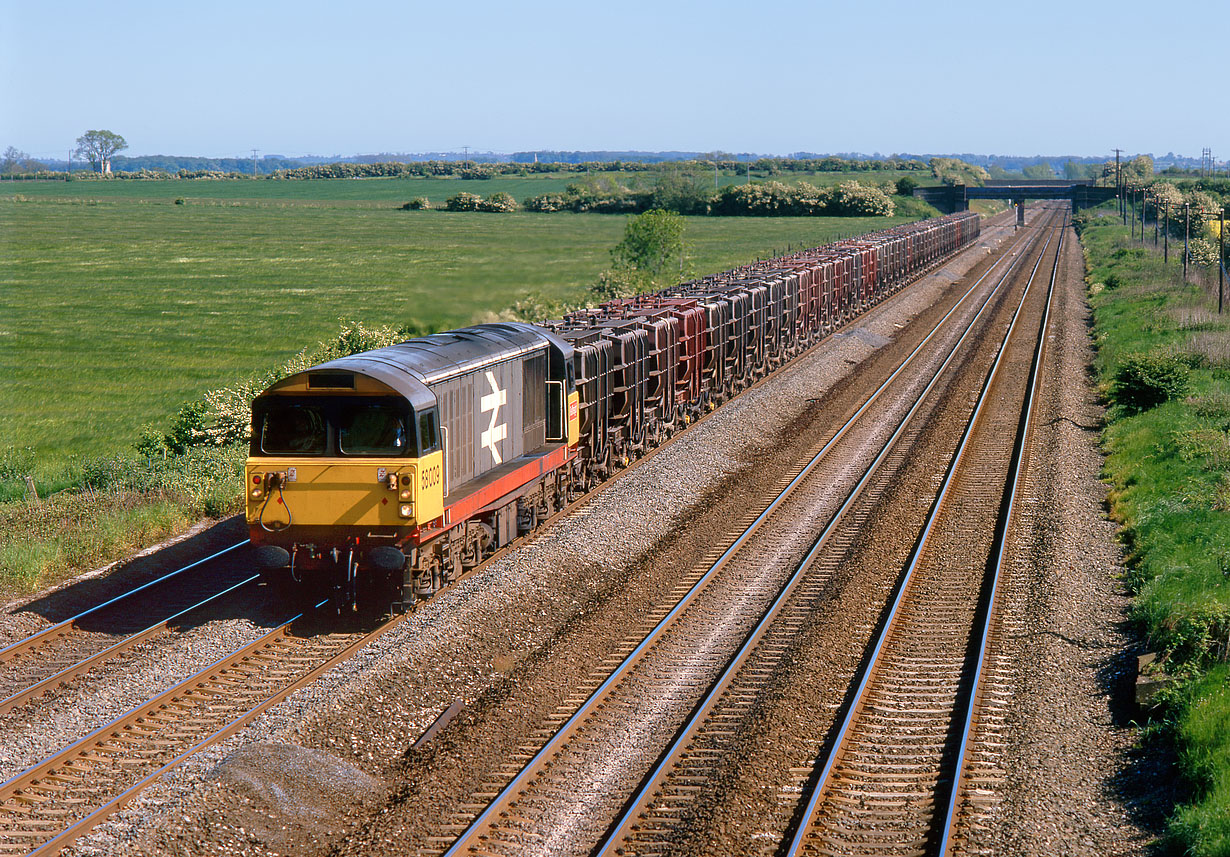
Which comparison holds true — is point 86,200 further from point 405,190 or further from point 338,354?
point 338,354

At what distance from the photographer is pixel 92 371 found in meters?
45.3

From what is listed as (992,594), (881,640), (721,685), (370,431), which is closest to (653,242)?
(992,594)

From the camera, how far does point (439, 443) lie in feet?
55.7

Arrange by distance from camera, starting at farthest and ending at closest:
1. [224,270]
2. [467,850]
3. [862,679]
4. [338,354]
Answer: [224,270]
[338,354]
[862,679]
[467,850]

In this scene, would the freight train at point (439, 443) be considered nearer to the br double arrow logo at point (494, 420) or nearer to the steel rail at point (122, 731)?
the br double arrow logo at point (494, 420)

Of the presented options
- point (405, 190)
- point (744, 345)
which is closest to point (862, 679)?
point (744, 345)

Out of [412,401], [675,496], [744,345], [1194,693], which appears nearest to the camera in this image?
[1194,693]

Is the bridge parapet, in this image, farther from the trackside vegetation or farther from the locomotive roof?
the locomotive roof

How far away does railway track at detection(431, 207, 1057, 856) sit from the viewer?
11.2 meters

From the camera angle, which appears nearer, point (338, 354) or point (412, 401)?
point (412, 401)

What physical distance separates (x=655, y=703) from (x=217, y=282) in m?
69.0

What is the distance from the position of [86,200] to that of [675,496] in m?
161

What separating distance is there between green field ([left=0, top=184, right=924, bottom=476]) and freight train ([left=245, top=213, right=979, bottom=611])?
5.85 m

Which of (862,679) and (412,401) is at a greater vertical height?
(412,401)
